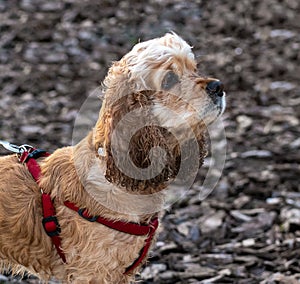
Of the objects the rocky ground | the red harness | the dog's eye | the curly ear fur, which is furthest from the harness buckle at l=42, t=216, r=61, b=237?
the rocky ground

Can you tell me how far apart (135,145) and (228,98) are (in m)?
4.34

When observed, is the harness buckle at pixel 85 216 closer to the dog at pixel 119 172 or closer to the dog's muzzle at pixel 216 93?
the dog at pixel 119 172

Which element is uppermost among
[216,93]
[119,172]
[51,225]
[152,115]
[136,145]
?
[216,93]

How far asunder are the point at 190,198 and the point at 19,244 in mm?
2469

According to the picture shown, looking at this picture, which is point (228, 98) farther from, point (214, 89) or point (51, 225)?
point (51, 225)

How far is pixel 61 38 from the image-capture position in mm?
10453

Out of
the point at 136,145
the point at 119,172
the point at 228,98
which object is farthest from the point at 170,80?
the point at 228,98

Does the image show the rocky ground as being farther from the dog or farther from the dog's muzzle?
the dog's muzzle

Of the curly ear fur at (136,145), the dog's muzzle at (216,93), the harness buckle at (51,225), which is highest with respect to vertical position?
the dog's muzzle at (216,93)

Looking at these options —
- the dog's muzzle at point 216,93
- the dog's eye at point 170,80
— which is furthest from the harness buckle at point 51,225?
the dog's muzzle at point 216,93

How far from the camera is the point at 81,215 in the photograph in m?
4.38

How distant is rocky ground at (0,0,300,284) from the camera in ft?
19.3

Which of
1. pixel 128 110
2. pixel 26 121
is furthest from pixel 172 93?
pixel 26 121

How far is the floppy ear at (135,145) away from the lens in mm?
4219
